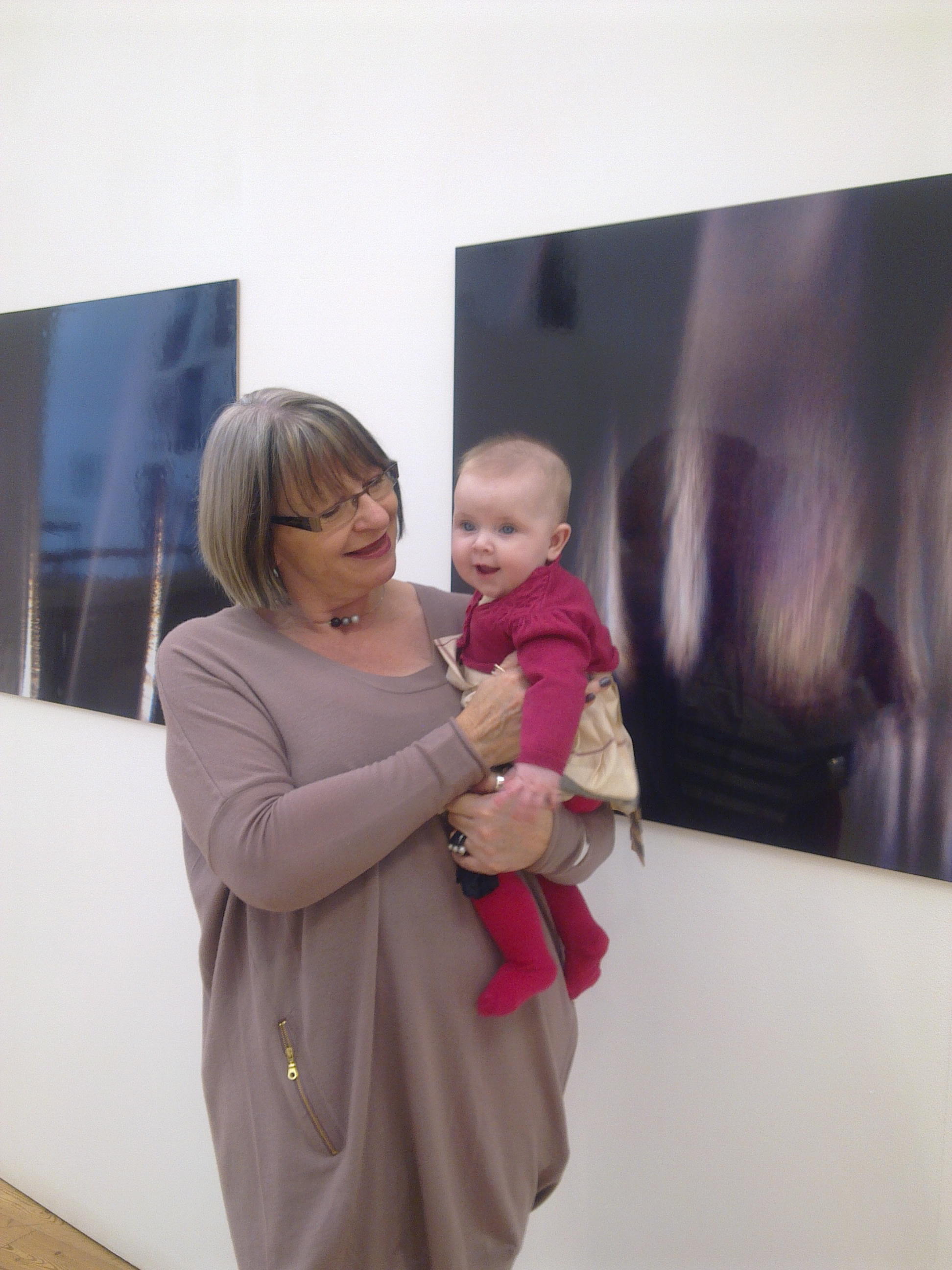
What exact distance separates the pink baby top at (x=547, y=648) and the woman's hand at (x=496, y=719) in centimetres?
2

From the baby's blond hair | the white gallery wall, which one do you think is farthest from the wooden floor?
the baby's blond hair

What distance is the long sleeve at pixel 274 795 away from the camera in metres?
1.02

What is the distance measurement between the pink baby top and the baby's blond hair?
115 mm

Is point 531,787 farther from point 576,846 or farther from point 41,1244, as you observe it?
point 41,1244

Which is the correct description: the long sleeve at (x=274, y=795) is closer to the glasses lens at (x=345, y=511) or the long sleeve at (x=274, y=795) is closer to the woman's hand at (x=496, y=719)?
the woman's hand at (x=496, y=719)

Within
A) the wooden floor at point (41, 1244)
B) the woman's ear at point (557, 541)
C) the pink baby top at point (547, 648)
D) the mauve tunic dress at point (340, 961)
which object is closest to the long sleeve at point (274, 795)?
the mauve tunic dress at point (340, 961)

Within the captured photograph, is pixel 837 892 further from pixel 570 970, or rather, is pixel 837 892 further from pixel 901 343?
pixel 901 343

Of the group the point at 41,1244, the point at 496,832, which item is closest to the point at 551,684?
the point at 496,832

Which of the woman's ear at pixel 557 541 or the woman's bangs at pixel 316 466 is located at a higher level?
the woman's bangs at pixel 316 466

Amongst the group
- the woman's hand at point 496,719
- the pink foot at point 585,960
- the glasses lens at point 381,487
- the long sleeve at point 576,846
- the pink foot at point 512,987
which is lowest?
the pink foot at point 585,960

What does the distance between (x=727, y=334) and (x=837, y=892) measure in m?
0.90

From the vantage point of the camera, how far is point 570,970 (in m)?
1.37

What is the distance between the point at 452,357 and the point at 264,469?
0.64m

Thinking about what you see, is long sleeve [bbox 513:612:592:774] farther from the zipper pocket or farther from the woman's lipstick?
the zipper pocket
